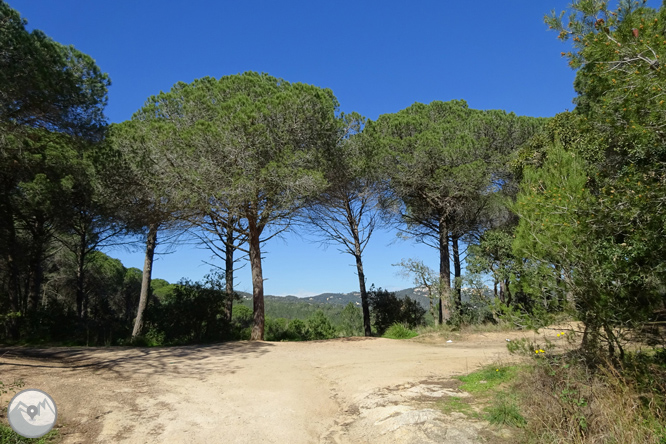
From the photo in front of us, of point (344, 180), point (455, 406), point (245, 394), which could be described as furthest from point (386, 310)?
point (455, 406)

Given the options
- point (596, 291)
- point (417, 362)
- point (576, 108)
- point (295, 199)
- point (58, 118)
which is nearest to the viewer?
point (596, 291)

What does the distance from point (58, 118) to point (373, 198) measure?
10938 mm

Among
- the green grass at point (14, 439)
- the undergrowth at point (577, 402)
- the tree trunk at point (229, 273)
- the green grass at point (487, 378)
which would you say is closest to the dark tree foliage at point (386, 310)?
the tree trunk at point (229, 273)

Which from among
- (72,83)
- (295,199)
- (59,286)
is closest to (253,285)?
(295,199)

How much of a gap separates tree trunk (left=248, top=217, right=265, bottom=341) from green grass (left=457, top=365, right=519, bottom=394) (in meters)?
7.85

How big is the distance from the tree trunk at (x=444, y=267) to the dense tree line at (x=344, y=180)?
0.08 meters

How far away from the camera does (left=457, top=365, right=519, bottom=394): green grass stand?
5.29m

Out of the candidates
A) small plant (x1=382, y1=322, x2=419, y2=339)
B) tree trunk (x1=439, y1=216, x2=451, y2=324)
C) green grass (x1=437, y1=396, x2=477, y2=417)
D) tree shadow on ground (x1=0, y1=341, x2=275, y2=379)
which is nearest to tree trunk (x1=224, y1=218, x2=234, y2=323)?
tree shadow on ground (x1=0, y1=341, x2=275, y2=379)

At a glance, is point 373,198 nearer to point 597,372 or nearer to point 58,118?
point 58,118

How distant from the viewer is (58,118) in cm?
851

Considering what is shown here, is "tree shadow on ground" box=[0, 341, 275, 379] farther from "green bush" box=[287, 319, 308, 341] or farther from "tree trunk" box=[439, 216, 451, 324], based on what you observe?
"tree trunk" box=[439, 216, 451, 324]

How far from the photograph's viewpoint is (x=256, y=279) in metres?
12.9

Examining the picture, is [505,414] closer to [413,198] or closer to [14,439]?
[14,439]

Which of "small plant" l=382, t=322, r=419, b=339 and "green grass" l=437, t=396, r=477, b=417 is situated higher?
"green grass" l=437, t=396, r=477, b=417
